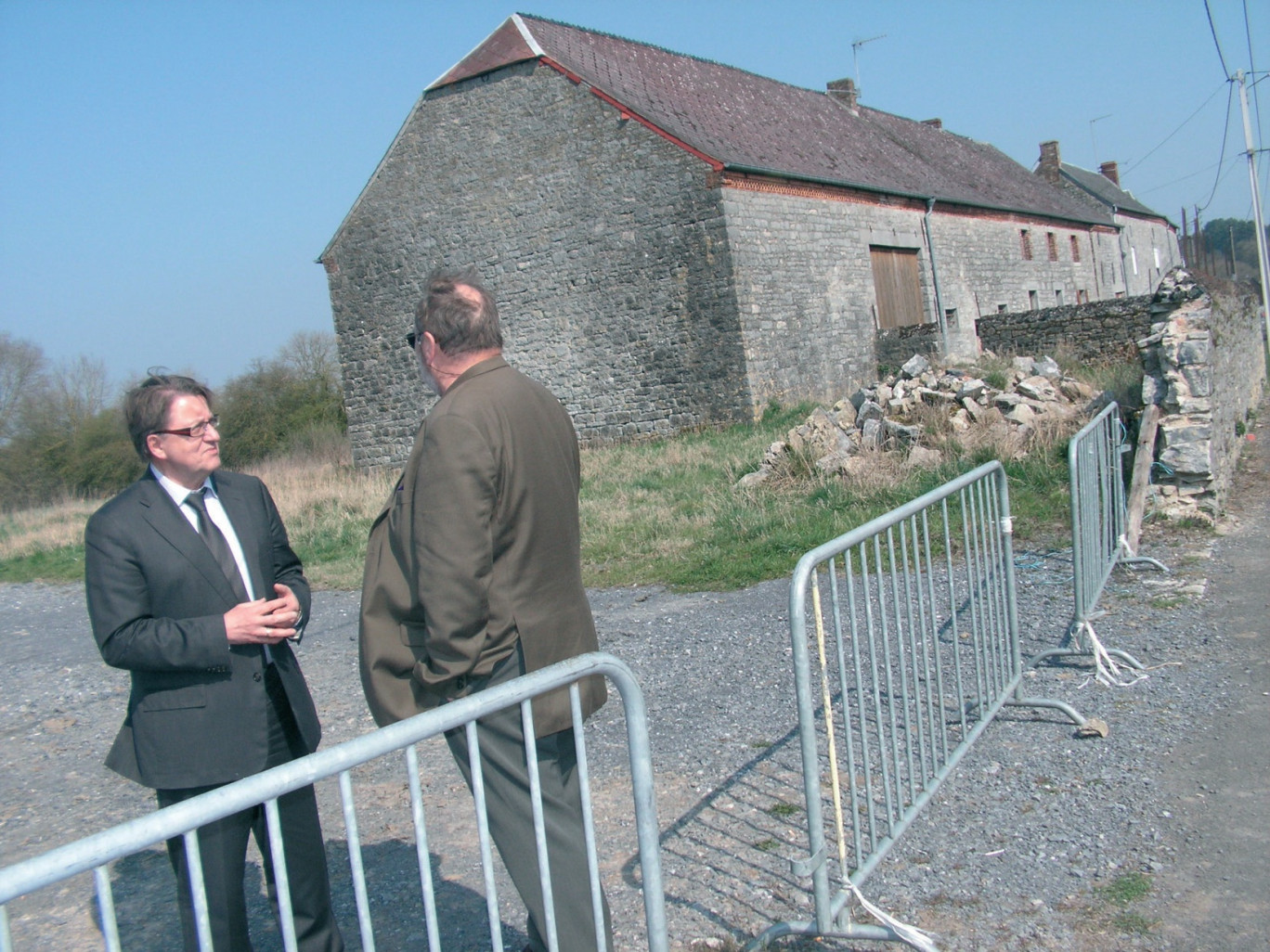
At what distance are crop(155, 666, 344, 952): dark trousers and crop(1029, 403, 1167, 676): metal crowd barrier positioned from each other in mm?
3812

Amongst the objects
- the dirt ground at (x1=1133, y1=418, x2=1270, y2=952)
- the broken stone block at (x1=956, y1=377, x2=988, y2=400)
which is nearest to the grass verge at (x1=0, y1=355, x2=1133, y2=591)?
the broken stone block at (x1=956, y1=377, x2=988, y2=400)

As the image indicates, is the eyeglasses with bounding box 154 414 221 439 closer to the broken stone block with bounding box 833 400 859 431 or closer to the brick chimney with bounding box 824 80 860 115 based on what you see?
the broken stone block with bounding box 833 400 859 431

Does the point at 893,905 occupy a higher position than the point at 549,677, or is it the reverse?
the point at 549,677

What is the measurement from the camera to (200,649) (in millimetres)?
2668

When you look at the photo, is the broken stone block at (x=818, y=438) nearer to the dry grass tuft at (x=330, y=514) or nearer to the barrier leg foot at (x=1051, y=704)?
the dry grass tuft at (x=330, y=514)

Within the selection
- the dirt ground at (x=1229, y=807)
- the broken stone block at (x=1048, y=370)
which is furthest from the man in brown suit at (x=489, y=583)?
the broken stone block at (x=1048, y=370)

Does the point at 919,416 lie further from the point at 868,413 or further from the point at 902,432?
the point at 868,413

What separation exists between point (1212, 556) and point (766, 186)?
13.5 meters

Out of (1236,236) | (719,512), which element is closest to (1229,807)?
(719,512)

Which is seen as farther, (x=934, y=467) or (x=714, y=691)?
(x=934, y=467)

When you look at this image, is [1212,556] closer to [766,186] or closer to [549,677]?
[549,677]

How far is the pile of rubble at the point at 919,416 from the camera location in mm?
10477

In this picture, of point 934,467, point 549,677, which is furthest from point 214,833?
point 934,467

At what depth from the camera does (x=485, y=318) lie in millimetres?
2814
